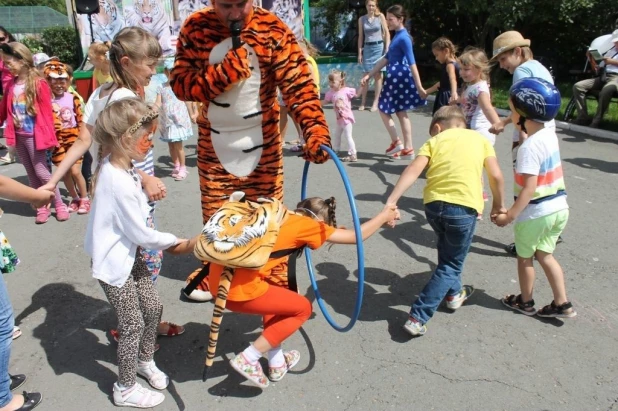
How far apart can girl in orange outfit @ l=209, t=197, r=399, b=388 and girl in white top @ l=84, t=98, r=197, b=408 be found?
1.18 ft

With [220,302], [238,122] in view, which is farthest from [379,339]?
[238,122]

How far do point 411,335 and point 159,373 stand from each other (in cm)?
150

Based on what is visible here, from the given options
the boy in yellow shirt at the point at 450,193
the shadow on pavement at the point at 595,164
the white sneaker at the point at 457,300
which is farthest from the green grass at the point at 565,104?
the boy in yellow shirt at the point at 450,193

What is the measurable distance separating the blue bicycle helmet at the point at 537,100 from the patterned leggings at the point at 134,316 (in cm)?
240

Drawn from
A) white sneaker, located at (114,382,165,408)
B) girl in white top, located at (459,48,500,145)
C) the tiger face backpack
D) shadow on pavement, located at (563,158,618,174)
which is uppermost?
girl in white top, located at (459,48,500,145)

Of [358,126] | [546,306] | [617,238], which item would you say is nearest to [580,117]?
[358,126]

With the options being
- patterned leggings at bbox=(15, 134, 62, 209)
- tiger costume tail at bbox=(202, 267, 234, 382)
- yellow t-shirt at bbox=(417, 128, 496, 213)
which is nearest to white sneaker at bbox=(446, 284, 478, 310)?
yellow t-shirt at bbox=(417, 128, 496, 213)

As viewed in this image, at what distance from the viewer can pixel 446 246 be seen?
3.33 metres

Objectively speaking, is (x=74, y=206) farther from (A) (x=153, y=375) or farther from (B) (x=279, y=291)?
(B) (x=279, y=291)

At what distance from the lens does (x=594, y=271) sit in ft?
13.5

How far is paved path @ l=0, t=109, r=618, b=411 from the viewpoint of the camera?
287cm

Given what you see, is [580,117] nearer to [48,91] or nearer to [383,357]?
[383,357]

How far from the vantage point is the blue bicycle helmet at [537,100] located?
128 inches

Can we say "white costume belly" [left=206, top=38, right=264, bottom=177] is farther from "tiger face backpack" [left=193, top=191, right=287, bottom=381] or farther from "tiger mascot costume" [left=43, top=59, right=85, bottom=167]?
"tiger mascot costume" [left=43, top=59, right=85, bottom=167]
